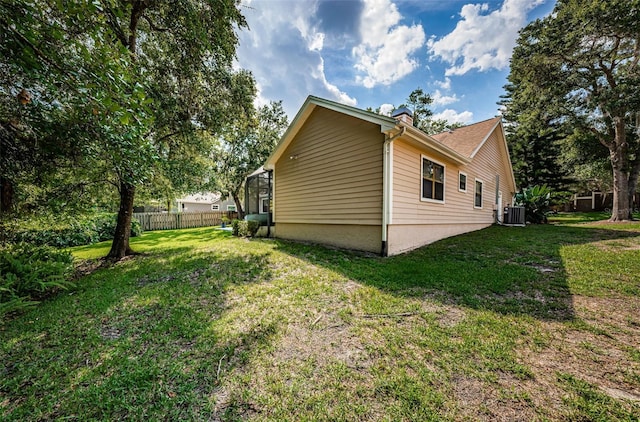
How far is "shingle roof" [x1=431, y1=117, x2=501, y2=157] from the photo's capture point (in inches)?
396

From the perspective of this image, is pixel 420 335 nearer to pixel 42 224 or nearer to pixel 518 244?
pixel 518 244

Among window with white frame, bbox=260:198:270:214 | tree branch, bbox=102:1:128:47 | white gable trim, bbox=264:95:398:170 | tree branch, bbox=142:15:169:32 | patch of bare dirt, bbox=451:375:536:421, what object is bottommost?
patch of bare dirt, bbox=451:375:536:421

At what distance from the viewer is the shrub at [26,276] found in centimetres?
377

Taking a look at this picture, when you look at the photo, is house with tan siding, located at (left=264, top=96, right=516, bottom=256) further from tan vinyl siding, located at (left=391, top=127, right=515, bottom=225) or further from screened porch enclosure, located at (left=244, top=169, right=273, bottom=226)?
screened porch enclosure, located at (left=244, top=169, right=273, bottom=226)

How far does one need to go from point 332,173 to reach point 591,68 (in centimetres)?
1493

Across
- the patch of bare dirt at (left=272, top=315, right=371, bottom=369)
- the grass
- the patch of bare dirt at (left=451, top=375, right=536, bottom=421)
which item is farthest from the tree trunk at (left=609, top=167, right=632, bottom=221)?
the patch of bare dirt at (left=272, top=315, right=371, bottom=369)

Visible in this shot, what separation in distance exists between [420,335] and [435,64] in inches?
524

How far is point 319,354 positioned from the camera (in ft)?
8.03

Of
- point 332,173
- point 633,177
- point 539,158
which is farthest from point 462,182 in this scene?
point 539,158

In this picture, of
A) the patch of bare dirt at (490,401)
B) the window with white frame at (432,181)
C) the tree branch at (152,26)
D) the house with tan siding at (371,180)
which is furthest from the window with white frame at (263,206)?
the patch of bare dirt at (490,401)

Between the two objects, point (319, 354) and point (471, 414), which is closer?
point (471, 414)

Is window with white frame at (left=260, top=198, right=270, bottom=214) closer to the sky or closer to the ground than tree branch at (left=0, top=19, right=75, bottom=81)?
closer to the ground

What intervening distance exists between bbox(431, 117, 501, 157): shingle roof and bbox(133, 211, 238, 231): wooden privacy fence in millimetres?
17710

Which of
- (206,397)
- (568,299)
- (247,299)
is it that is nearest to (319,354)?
(206,397)
